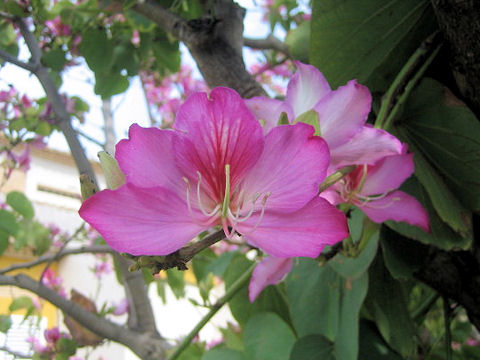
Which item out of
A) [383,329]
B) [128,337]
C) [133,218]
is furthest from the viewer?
[128,337]

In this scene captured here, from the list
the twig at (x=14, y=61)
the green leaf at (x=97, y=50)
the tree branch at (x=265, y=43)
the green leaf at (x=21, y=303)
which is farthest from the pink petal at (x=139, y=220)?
the green leaf at (x=21, y=303)

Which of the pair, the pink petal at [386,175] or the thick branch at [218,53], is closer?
the pink petal at [386,175]

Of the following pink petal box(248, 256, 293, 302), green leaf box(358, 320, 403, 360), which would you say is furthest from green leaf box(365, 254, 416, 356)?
pink petal box(248, 256, 293, 302)

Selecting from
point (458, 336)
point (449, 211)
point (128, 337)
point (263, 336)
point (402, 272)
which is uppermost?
point (449, 211)

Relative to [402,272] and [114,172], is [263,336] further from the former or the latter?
[114,172]

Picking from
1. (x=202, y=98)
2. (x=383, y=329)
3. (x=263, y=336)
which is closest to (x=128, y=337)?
(x=263, y=336)

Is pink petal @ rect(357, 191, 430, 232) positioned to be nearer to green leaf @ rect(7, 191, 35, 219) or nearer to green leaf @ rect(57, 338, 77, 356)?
green leaf @ rect(57, 338, 77, 356)

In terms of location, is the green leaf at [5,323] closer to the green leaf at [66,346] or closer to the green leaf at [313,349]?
the green leaf at [66,346]

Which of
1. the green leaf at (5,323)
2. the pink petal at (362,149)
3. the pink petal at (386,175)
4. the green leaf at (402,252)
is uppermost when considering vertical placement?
the pink petal at (362,149)
